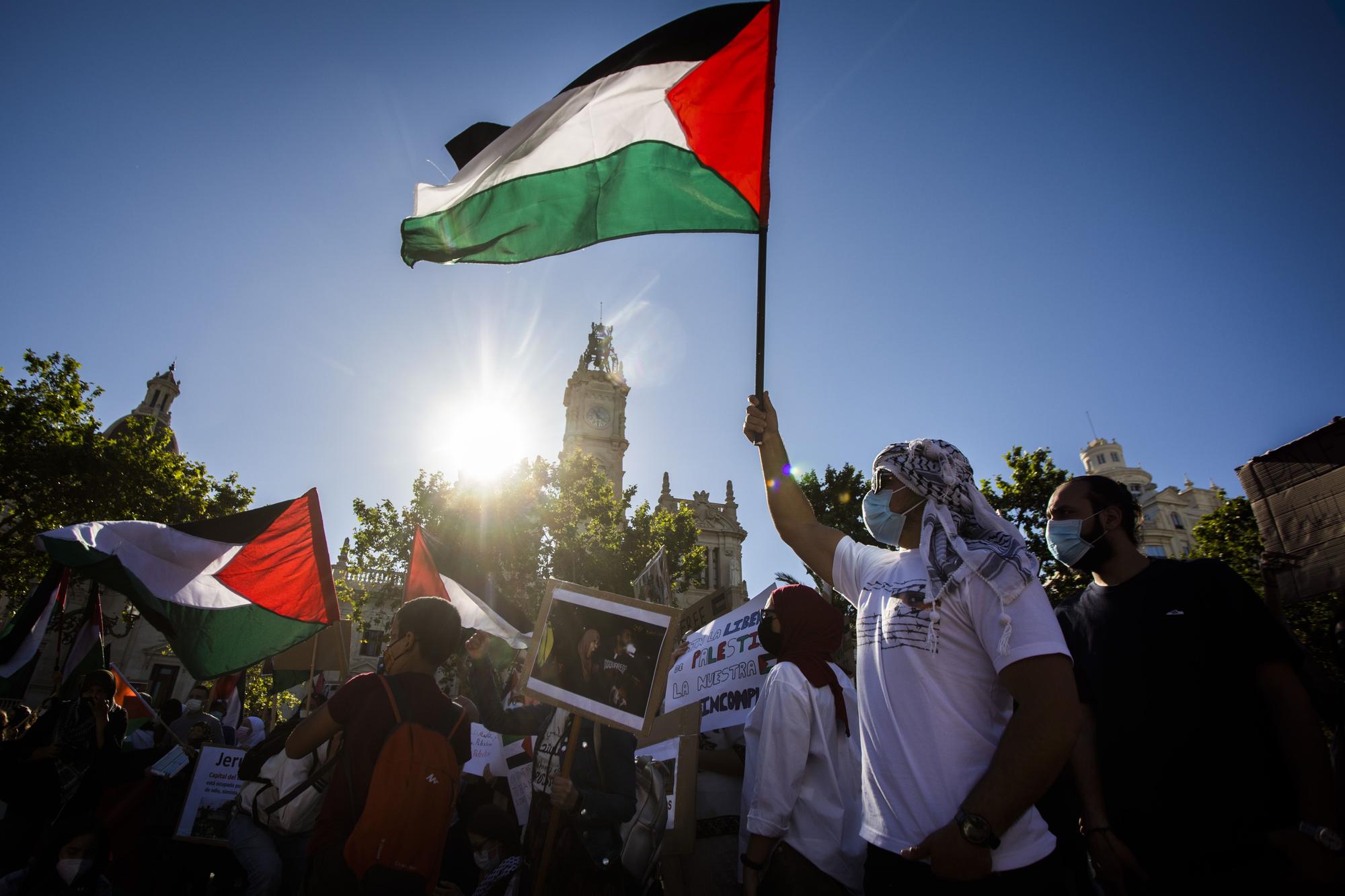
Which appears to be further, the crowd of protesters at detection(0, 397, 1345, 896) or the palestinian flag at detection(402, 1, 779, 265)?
the palestinian flag at detection(402, 1, 779, 265)

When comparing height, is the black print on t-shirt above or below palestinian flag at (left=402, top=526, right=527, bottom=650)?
below

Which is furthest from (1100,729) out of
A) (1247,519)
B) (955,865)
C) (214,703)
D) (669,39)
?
(1247,519)

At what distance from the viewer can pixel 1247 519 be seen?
19.1 metres

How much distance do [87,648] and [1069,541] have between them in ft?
30.9

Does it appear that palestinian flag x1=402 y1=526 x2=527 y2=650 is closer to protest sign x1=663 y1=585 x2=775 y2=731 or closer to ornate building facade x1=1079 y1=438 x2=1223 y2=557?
protest sign x1=663 y1=585 x2=775 y2=731

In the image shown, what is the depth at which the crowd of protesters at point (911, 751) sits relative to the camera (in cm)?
174

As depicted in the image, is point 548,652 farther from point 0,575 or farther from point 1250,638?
point 0,575

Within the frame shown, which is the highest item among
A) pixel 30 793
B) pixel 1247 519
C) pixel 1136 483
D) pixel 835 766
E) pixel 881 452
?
pixel 1136 483

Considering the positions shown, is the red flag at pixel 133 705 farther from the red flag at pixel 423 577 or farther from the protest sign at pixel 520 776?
the protest sign at pixel 520 776

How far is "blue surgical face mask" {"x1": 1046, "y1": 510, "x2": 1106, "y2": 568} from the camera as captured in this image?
2736 mm

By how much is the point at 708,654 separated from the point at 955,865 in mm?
3921

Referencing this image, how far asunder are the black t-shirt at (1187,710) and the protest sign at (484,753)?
398 cm

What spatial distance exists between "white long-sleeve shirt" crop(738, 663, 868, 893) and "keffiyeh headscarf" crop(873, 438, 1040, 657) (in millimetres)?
944

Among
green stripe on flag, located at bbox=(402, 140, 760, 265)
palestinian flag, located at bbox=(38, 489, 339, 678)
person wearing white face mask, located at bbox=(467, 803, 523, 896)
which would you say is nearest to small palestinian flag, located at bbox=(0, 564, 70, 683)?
palestinian flag, located at bbox=(38, 489, 339, 678)
